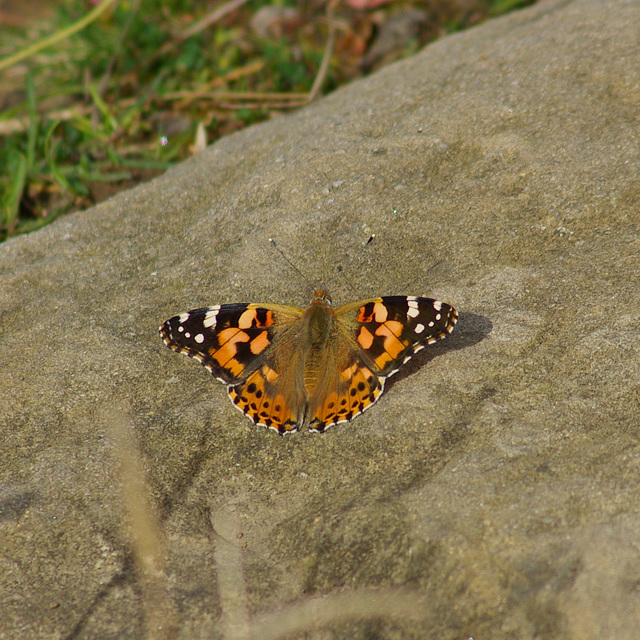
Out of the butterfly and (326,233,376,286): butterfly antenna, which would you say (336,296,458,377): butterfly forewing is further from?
(326,233,376,286): butterfly antenna

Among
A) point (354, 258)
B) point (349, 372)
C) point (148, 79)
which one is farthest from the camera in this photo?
point (148, 79)

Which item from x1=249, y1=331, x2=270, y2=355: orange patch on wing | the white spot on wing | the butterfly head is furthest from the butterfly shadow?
the white spot on wing

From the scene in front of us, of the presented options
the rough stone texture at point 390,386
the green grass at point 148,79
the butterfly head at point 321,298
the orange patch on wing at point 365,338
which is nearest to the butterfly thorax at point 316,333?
the butterfly head at point 321,298

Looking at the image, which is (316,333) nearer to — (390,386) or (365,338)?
(365,338)

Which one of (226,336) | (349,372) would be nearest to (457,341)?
(349,372)

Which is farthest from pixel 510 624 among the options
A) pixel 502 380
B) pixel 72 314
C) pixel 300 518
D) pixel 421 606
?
pixel 72 314
